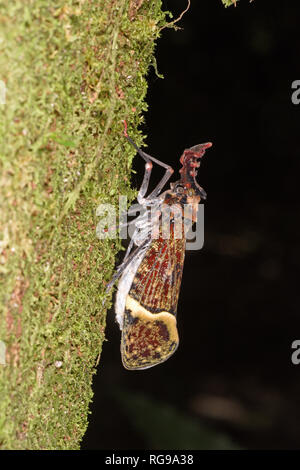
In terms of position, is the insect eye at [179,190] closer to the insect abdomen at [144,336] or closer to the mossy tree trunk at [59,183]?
the mossy tree trunk at [59,183]

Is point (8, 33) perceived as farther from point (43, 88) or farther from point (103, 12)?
point (103, 12)

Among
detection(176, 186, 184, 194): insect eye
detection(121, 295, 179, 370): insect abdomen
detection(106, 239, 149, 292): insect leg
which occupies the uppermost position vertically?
detection(176, 186, 184, 194): insect eye

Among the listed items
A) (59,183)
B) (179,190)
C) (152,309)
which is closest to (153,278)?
(152,309)

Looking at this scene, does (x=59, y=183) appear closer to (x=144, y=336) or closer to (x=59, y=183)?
(x=59, y=183)

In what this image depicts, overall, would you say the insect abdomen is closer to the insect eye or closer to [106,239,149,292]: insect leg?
[106,239,149,292]: insect leg

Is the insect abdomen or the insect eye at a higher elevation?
the insect eye

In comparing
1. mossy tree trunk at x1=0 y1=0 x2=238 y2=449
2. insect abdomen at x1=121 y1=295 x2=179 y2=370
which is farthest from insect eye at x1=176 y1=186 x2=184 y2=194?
insect abdomen at x1=121 y1=295 x2=179 y2=370

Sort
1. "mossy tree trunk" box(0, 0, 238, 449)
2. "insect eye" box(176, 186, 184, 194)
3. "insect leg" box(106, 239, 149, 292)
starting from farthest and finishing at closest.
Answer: "insect eye" box(176, 186, 184, 194) → "insect leg" box(106, 239, 149, 292) → "mossy tree trunk" box(0, 0, 238, 449)
